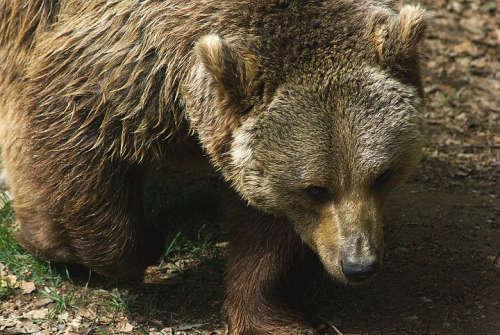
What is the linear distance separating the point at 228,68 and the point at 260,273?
66.6 inches

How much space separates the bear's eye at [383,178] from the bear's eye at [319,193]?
0.30 m

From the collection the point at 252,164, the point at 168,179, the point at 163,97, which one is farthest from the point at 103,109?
the point at 168,179

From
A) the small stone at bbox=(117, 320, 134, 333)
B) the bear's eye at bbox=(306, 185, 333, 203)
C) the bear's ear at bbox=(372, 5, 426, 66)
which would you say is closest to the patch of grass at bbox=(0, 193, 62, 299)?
the small stone at bbox=(117, 320, 134, 333)

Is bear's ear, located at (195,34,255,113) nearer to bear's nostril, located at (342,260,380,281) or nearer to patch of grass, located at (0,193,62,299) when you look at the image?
bear's nostril, located at (342,260,380,281)

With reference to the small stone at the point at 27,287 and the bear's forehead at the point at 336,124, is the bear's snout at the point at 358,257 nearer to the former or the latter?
the bear's forehead at the point at 336,124

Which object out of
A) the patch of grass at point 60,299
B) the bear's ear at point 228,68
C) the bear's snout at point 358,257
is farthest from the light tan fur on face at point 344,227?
the patch of grass at point 60,299

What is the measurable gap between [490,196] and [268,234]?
2.75 meters

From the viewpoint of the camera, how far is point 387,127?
5.30 metres

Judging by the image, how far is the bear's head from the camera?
523 centimetres

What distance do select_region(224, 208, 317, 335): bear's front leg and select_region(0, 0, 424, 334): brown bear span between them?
1cm

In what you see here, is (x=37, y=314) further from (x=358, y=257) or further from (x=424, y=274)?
(x=424, y=274)

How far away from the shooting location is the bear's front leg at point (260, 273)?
6234 mm

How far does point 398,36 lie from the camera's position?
537 cm

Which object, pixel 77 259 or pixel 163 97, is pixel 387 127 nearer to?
pixel 163 97
